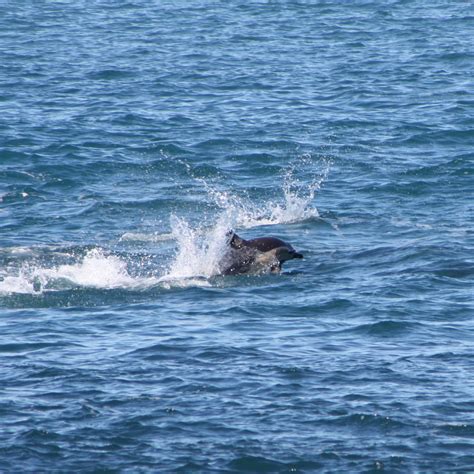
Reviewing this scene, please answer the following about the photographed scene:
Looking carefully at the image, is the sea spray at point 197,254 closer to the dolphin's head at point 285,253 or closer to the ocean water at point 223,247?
the ocean water at point 223,247

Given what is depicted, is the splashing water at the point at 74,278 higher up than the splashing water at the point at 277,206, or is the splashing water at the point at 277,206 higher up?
the splashing water at the point at 74,278

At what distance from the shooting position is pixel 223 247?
19.7m

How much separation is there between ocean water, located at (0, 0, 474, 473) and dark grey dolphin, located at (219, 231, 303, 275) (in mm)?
203

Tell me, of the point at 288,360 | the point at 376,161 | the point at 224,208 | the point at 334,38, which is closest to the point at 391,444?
the point at 288,360

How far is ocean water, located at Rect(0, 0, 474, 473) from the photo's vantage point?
12906 mm

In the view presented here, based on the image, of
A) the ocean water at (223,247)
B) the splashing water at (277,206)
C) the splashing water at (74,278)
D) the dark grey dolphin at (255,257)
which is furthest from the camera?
the splashing water at (277,206)

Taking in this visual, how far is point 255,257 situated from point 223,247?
0.62m

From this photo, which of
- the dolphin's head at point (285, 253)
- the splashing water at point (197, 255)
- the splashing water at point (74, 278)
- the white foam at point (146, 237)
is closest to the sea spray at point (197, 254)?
the splashing water at point (197, 255)

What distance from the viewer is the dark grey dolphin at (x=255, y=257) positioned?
758 inches

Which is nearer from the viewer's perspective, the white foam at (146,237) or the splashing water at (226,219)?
the splashing water at (226,219)

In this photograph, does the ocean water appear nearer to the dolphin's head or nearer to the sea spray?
the sea spray

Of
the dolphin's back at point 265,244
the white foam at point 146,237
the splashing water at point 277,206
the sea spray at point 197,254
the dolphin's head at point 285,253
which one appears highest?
the dolphin's back at point 265,244

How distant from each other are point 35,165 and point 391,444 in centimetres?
1631

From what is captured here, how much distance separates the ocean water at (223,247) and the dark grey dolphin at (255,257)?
0.66 ft
